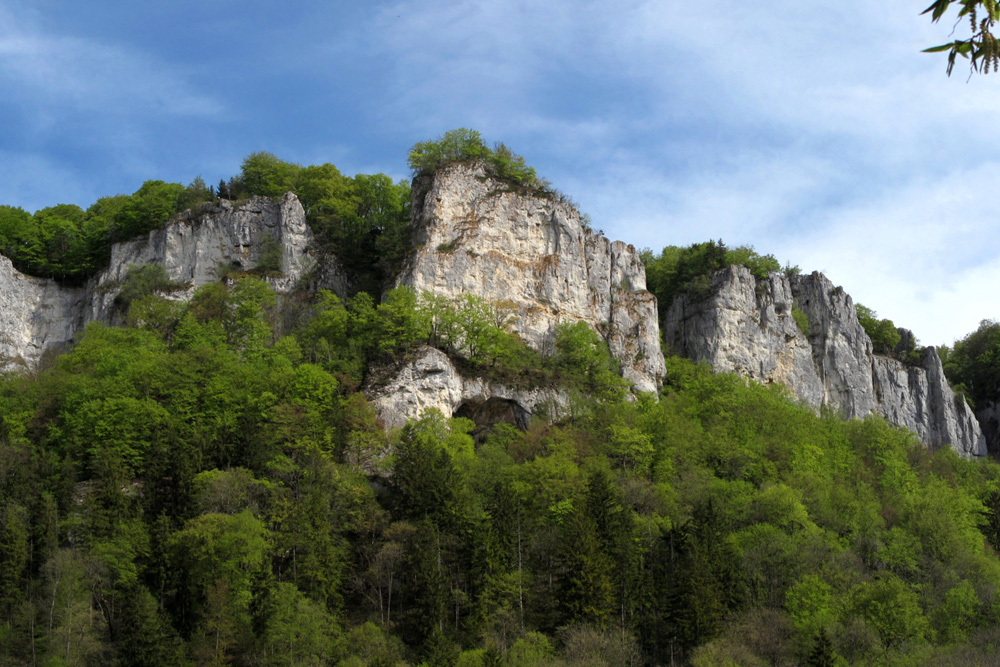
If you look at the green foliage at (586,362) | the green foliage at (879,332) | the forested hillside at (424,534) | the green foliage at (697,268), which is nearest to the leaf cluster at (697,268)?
the green foliage at (697,268)

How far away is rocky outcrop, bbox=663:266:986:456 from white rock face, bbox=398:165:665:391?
5.40m

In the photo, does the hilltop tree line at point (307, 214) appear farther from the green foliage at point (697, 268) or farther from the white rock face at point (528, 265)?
the green foliage at point (697, 268)

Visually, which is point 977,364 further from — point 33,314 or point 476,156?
point 33,314

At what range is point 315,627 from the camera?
34.8m

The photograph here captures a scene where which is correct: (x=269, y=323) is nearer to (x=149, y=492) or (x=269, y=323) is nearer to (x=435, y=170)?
(x=435, y=170)

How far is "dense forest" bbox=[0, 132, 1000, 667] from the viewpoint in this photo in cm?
3581

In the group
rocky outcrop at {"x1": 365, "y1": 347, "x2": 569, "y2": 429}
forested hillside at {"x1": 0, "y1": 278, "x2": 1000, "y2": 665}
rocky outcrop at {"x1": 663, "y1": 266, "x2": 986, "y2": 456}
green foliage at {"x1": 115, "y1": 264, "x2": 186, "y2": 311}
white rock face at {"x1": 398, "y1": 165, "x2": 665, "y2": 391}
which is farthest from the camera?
rocky outcrop at {"x1": 663, "y1": 266, "x2": 986, "y2": 456}

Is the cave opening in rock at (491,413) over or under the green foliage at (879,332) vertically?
under

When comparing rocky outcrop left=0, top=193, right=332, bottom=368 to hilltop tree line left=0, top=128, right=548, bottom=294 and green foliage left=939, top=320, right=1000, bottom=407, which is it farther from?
green foliage left=939, top=320, right=1000, bottom=407

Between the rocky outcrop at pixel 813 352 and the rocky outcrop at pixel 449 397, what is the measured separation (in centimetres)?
1906

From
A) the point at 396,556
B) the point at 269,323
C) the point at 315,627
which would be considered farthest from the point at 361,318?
the point at 315,627

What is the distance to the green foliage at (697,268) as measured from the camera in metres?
72.9

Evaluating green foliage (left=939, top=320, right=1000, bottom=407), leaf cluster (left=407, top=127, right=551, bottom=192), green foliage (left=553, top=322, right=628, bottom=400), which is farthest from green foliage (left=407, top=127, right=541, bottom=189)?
green foliage (left=939, top=320, right=1000, bottom=407)

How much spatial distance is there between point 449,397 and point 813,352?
3350cm
